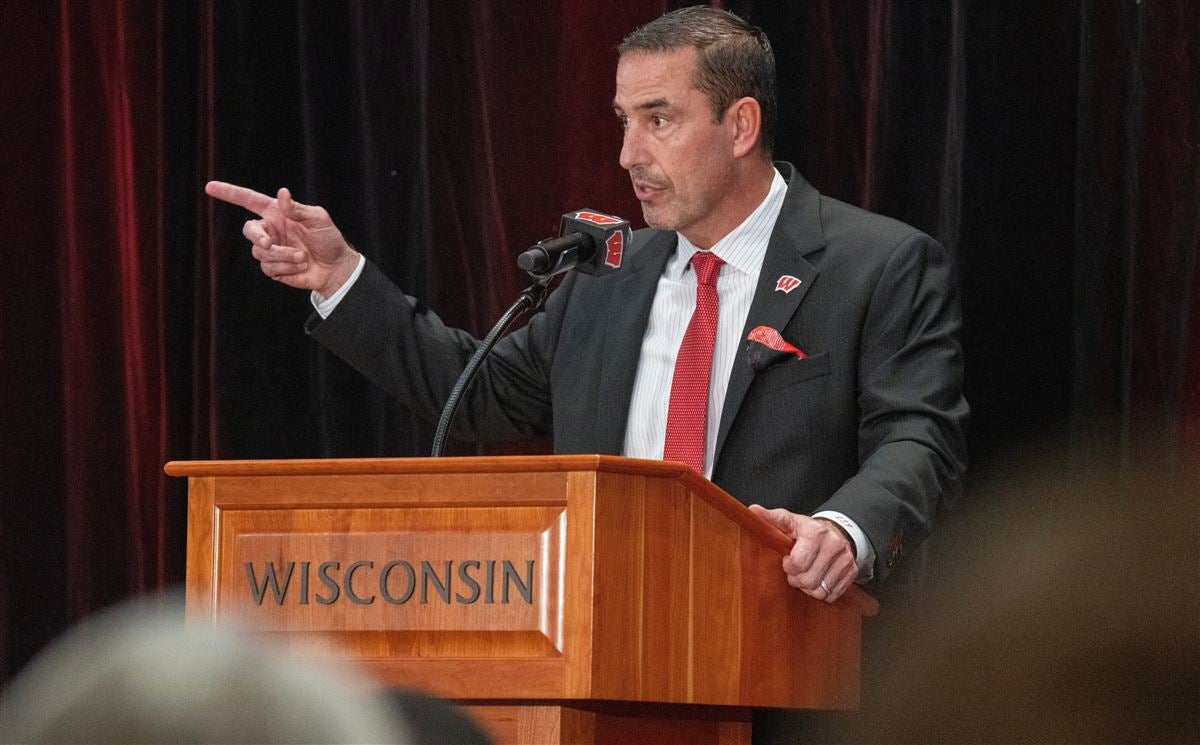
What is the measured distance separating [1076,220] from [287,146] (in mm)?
1618

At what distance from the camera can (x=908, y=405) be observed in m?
2.34

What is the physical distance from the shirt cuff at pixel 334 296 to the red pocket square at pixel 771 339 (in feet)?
2.00

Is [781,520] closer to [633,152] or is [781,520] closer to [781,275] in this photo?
[781,275]

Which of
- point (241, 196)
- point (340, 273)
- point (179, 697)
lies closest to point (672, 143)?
point (340, 273)

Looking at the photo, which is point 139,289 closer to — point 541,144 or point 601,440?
point 541,144

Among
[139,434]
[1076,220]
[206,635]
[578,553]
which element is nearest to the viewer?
[206,635]

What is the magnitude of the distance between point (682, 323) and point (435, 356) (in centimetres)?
43

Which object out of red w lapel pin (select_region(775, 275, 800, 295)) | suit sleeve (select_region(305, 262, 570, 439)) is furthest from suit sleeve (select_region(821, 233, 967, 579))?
suit sleeve (select_region(305, 262, 570, 439))

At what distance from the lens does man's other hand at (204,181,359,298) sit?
243cm

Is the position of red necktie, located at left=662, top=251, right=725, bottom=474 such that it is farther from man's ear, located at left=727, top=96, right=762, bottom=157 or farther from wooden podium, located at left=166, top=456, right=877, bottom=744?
wooden podium, located at left=166, top=456, right=877, bottom=744

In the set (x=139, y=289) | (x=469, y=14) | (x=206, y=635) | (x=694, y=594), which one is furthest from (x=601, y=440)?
(x=206, y=635)

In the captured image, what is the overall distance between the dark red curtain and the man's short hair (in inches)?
12.4

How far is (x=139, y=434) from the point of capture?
→ 3.54 m

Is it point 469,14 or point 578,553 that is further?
point 469,14
